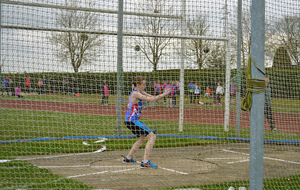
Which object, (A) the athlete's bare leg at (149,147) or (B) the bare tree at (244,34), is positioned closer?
(A) the athlete's bare leg at (149,147)

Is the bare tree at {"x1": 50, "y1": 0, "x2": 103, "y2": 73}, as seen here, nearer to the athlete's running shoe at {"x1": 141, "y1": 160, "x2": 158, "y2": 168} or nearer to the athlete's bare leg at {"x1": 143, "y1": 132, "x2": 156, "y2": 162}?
the athlete's bare leg at {"x1": 143, "y1": 132, "x2": 156, "y2": 162}

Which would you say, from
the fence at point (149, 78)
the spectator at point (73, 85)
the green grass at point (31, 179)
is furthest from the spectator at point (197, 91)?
the green grass at point (31, 179)

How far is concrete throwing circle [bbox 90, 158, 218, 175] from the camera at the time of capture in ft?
21.1

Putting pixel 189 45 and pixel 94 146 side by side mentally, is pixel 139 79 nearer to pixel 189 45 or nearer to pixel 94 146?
pixel 189 45

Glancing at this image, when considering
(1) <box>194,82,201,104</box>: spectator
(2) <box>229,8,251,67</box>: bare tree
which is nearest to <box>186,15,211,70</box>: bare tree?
(1) <box>194,82,201,104</box>: spectator

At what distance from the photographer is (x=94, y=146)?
8.74m

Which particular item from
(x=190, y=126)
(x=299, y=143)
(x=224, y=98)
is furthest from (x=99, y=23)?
(x=299, y=143)

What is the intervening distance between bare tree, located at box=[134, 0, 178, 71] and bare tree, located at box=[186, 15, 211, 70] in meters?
0.48

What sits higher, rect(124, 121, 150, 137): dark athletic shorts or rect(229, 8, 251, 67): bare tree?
rect(229, 8, 251, 67): bare tree

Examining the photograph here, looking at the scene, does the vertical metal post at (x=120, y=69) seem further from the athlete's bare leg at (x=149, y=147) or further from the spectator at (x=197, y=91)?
the spectator at (x=197, y=91)

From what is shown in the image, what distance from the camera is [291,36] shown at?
729cm

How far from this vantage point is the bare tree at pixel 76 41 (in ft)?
21.1

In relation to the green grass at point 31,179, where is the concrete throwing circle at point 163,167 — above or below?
below

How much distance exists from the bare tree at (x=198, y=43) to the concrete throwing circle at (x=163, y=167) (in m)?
2.01
